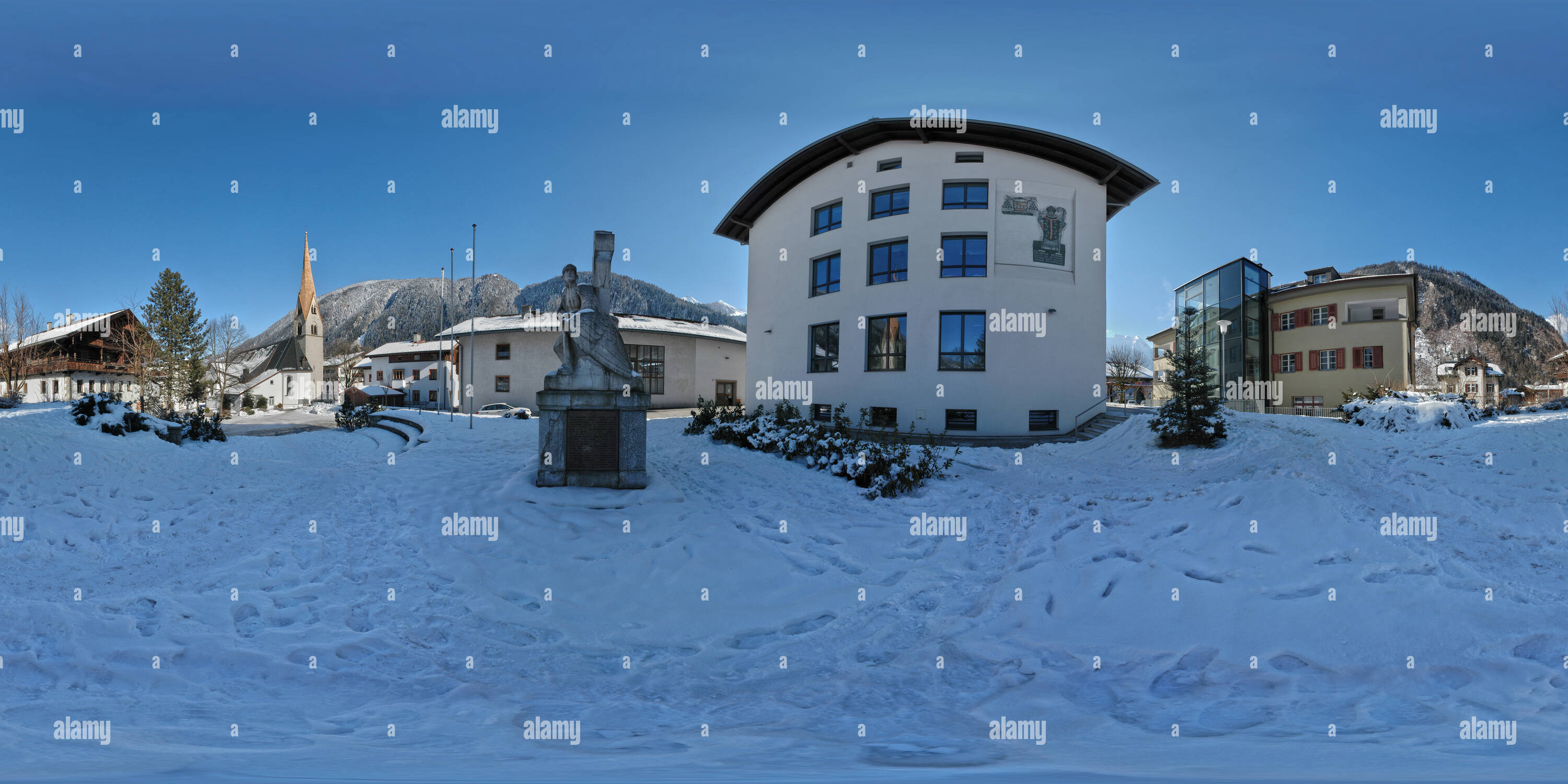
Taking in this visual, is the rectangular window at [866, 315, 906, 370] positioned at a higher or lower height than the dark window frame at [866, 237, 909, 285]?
lower

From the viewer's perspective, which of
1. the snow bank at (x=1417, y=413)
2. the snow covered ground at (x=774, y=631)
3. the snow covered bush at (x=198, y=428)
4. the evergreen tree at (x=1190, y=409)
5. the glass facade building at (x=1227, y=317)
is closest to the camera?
the snow covered ground at (x=774, y=631)

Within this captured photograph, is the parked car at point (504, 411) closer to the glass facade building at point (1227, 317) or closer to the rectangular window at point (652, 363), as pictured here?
the rectangular window at point (652, 363)

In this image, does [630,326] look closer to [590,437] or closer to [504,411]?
[504,411]

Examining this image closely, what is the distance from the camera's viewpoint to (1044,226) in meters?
19.0

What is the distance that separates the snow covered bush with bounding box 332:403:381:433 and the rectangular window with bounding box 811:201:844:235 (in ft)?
58.5

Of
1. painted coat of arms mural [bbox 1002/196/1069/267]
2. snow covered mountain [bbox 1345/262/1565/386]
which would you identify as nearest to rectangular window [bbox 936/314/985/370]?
painted coat of arms mural [bbox 1002/196/1069/267]

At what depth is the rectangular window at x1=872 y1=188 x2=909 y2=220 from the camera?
64.8ft

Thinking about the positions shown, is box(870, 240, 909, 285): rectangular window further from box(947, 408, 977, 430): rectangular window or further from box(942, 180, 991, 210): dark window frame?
box(947, 408, 977, 430): rectangular window

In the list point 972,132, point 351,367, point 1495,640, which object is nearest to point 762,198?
point 972,132

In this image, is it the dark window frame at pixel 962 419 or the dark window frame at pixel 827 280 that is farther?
the dark window frame at pixel 827 280

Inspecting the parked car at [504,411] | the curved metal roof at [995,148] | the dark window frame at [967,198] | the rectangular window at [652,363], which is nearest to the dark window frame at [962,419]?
the dark window frame at [967,198]

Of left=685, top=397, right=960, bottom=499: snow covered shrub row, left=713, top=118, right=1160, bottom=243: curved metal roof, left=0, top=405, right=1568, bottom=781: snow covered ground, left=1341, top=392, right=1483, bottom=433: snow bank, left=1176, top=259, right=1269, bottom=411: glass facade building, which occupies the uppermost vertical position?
left=713, top=118, right=1160, bottom=243: curved metal roof

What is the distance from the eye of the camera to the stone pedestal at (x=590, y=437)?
31.6ft

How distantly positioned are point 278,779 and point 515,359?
39.0 meters
